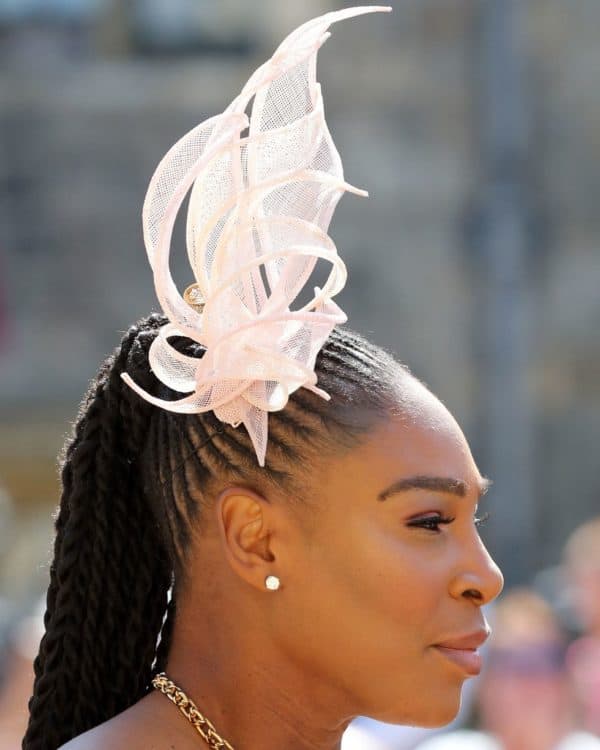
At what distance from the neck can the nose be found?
0.25m

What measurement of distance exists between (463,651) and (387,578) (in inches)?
6.3

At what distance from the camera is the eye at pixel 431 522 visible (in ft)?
7.34

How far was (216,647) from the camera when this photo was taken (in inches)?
92.4

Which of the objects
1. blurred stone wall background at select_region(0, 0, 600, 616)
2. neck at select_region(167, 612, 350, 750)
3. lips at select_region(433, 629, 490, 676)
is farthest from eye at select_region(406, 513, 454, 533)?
blurred stone wall background at select_region(0, 0, 600, 616)

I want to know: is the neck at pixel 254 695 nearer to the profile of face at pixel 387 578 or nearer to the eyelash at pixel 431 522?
the profile of face at pixel 387 578

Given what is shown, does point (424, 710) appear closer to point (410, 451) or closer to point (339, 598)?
point (339, 598)

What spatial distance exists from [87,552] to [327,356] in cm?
48

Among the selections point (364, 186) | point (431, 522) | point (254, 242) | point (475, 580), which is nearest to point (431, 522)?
point (431, 522)

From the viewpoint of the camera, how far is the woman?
7.32ft

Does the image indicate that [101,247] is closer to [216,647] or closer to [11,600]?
[11,600]

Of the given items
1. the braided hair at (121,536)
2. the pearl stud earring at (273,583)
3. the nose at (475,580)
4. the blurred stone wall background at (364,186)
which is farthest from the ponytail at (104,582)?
the blurred stone wall background at (364,186)

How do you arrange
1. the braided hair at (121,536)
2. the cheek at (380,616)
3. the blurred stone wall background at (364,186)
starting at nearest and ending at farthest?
the cheek at (380,616) → the braided hair at (121,536) → the blurred stone wall background at (364,186)

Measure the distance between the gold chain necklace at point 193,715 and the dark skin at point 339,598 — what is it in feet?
0.03

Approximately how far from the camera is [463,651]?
2.25 metres
